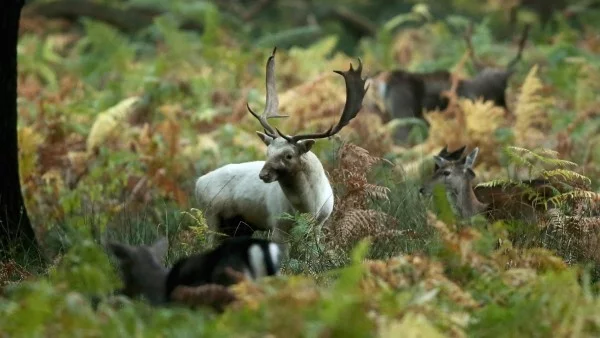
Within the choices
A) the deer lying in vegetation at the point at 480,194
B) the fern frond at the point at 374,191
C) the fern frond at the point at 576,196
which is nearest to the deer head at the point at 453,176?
the deer lying in vegetation at the point at 480,194

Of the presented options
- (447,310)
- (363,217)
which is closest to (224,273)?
(447,310)

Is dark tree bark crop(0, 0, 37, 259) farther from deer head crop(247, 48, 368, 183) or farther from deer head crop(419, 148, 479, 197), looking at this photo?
deer head crop(419, 148, 479, 197)

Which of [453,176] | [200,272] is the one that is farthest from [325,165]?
[200,272]

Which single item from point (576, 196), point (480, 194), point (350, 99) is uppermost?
point (350, 99)

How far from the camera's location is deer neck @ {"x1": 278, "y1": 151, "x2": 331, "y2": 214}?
25.3 feet

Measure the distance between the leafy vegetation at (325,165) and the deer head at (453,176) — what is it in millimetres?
170

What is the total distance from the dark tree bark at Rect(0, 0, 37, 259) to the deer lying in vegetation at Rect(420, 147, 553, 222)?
2.88 metres

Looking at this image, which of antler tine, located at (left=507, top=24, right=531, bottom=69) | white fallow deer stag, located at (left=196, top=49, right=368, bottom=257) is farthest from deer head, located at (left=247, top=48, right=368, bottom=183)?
antler tine, located at (left=507, top=24, right=531, bottom=69)

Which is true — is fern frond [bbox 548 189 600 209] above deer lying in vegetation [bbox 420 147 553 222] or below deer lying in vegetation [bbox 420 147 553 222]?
above

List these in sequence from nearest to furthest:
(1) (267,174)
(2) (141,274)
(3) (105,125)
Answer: (2) (141,274) → (1) (267,174) → (3) (105,125)

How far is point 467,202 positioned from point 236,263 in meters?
3.73

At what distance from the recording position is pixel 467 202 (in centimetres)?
895

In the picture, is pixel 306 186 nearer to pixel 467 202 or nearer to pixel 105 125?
pixel 467 202

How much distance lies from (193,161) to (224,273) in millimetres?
6356
